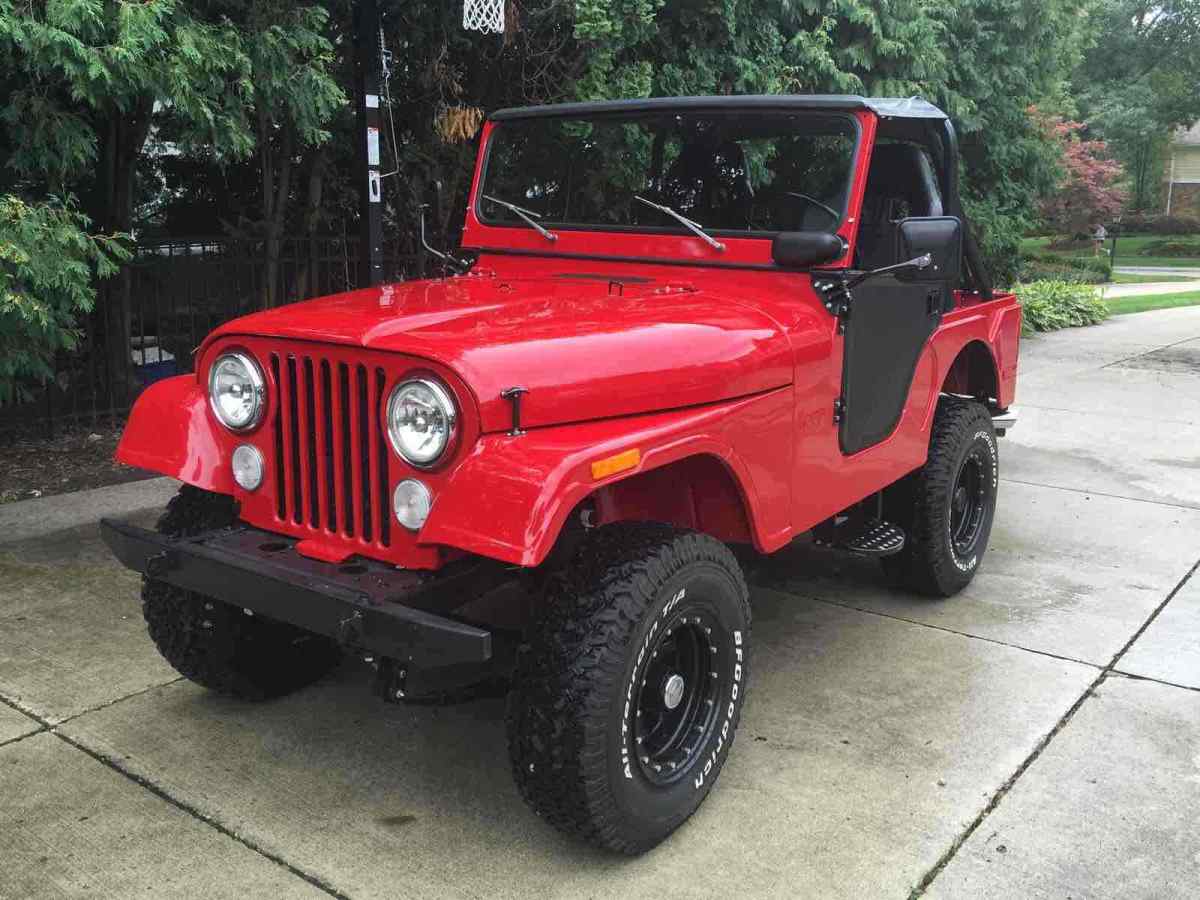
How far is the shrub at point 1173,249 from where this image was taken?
120 feet

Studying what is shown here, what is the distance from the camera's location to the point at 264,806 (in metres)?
3.05

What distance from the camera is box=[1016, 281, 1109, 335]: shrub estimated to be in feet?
46.3

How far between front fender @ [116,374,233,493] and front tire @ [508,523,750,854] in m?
1.04

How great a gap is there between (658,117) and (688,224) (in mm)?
441

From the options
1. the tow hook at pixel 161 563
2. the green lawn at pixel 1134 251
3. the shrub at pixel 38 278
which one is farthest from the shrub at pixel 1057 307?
the green lawn at pixel 1134 251

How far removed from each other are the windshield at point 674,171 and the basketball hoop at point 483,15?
8.56 feet

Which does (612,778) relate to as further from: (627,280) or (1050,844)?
(627,280)

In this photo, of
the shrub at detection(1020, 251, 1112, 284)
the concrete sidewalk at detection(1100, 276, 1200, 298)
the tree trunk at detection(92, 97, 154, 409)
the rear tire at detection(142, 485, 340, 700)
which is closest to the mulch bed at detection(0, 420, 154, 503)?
the tree trunk at detection(92, 97, 154, 409)

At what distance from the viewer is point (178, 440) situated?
3.11 m

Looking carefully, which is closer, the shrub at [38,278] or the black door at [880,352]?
the black door at [880,352]

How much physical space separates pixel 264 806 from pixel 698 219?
229cm

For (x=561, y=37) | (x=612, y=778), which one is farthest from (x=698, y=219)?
(x=561, y=37)

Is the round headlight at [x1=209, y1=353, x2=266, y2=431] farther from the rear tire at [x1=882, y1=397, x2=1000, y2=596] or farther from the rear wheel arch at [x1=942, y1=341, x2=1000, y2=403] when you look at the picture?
the rear wheel arch at [x1=942, y1=341, x2=1000, y2=403]

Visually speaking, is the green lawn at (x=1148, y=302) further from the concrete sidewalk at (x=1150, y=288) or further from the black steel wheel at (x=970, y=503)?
the black steel wheel at (x=970, y=503)
